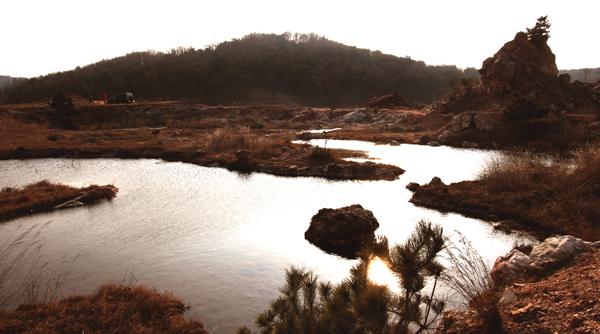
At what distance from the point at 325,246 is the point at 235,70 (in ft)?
311

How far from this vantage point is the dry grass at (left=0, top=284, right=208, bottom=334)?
630cm

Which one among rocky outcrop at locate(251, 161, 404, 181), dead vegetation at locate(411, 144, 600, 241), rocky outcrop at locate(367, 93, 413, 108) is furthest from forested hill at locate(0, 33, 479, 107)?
dead vegetation at locate(411, 144, 600, 241)

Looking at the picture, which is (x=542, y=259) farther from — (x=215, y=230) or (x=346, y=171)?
(x=346, y=171)

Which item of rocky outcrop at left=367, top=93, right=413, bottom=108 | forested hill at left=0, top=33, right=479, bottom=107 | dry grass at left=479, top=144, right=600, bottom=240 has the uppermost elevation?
forested hill at left=0, top=33, right=479, bottom=107

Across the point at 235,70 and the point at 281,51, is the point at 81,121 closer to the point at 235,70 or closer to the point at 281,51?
the point at 235,70

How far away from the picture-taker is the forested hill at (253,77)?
297 feet

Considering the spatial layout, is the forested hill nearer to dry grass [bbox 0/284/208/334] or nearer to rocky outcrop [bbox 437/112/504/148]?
rocky outcrop [bbox 437/112/504/148]

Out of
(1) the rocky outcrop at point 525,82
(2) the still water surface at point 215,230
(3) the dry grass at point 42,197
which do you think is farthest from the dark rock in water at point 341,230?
(1) the rocky outcrop at point 525,82

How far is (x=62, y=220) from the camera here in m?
14.1

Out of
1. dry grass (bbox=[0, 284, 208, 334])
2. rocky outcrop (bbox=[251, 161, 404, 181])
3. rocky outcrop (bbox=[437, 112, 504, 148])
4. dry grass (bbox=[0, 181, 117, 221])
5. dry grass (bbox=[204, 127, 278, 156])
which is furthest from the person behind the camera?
rocky outcrop (bbox=[437, 112, 504, 148])

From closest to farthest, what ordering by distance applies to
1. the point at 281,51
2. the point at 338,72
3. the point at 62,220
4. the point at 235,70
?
the point at 62,220, the point at 235,70, the point at 338,72, the point at 281,51

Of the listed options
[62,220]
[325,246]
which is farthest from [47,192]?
[325,246]

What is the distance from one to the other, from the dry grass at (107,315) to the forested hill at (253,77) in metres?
78.1

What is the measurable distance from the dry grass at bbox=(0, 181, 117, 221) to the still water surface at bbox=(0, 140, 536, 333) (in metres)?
0.80
